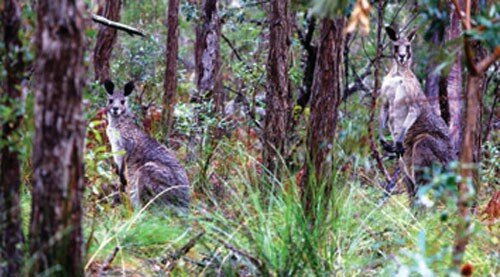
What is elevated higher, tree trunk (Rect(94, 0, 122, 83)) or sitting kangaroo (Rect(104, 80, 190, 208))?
tree trunk (Rect(94, 0, 122, 83))

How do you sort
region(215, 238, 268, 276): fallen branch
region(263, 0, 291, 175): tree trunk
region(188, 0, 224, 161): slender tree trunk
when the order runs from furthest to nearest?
region(188, 0, 224, 161): slender tree trunk
region(263, 0, 291, 175): tree trunk
region(215, 238, 268, 276): fallen branch

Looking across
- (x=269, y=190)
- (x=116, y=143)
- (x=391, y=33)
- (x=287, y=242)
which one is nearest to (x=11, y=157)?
(x=287, y=242)

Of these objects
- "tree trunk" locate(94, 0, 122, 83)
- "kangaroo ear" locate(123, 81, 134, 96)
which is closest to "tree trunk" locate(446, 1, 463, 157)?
"kangaroo ear" locate(123, 81, 134, 96)

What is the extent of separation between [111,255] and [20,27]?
1541 millimetres

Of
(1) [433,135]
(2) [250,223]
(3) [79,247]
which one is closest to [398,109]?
(1) [433,135]

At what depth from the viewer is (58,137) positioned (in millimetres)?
3844

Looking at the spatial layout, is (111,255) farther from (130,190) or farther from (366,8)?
(130,190)

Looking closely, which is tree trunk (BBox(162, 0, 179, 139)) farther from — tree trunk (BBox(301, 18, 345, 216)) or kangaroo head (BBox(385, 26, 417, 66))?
tree trunk (BBox(301, 18, 345, 216))

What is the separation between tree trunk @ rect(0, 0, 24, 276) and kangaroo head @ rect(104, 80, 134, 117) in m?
5.33

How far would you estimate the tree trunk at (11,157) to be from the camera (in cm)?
429

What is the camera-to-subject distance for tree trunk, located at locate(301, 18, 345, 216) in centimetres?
604

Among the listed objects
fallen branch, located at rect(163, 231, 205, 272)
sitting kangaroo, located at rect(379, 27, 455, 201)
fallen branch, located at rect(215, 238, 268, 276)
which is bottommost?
fallen branch, located at rect(163, 231, 205, 272)

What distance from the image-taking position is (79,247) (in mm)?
4109

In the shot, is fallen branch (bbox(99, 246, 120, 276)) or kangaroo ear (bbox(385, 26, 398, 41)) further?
kangaroo ear (bbox(385, 26, 398, 41))
